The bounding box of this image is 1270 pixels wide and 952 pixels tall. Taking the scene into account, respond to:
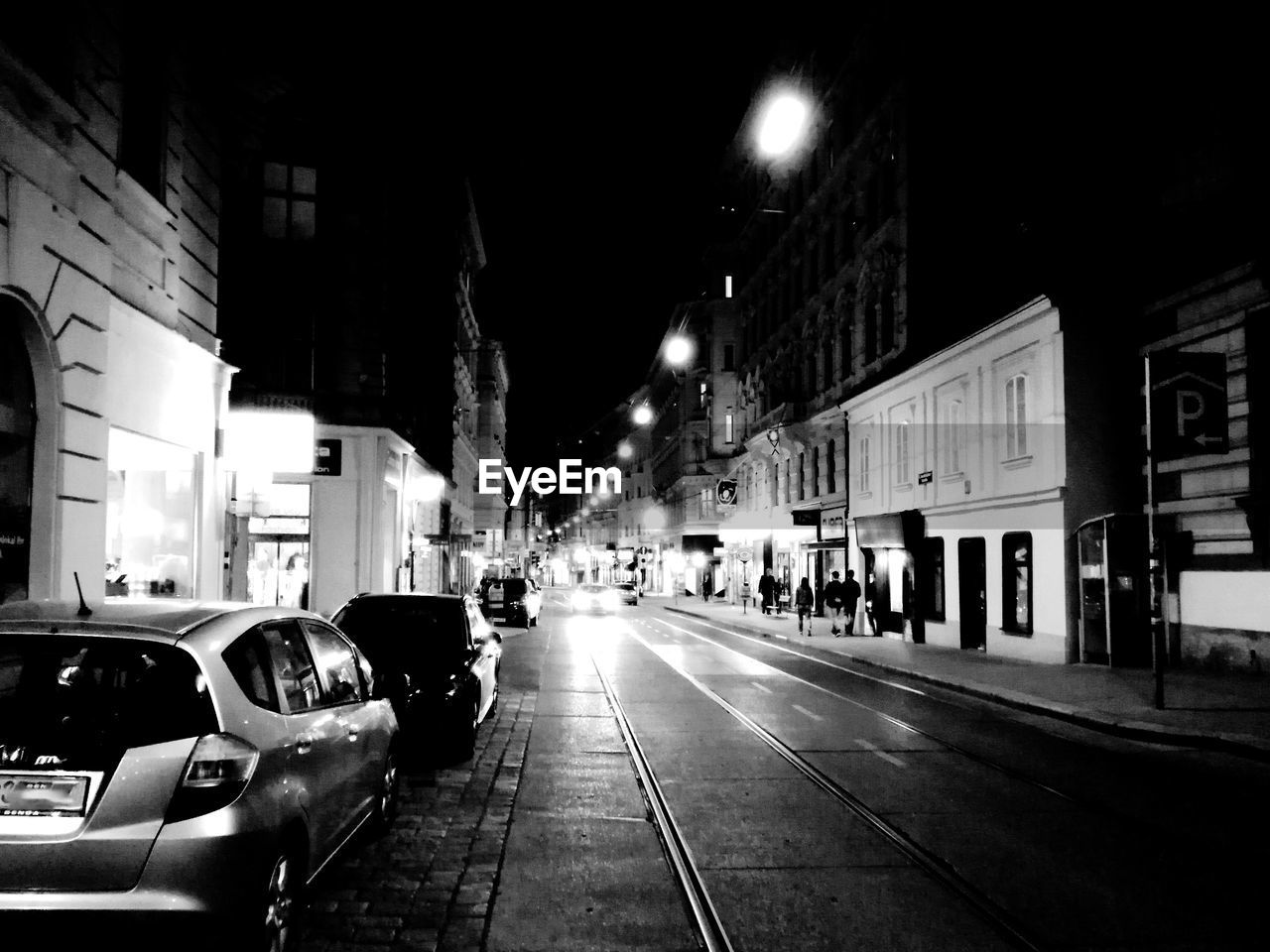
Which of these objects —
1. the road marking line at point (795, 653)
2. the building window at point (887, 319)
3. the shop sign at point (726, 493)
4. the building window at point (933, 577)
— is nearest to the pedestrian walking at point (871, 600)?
the building window at point (933, 577)

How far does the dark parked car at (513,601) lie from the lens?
119 feet

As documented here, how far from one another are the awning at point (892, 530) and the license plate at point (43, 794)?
26.3 meters

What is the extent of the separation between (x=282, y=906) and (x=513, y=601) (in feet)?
106

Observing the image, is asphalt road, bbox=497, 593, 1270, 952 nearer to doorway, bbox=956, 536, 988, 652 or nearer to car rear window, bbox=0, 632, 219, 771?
car rear window, bbox=0, 632, 219, 771

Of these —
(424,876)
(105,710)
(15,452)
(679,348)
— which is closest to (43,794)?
(105,710)

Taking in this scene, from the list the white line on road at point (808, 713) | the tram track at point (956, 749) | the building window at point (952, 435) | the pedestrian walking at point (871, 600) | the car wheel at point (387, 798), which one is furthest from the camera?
the pedestrian walking at point (871, 600)

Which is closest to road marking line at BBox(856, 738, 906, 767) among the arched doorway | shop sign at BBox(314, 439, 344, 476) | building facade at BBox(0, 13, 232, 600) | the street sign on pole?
the street sign on pole

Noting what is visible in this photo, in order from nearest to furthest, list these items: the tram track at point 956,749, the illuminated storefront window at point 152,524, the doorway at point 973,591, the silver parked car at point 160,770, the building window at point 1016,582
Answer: the silver parked car at point 160,770 → the tram track at point 956,749 → the illuminated storefront window at point 152,524 → the building window at point 1016,582 → the doorway at point 973,591

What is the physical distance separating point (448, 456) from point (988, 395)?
30.9 metres

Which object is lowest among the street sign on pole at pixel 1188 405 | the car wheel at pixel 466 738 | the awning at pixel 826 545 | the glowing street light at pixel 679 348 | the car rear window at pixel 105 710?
the car wheel at pixel 466 738

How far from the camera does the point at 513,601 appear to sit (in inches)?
1444

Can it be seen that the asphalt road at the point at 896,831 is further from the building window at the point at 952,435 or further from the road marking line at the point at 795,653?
the building window at the point at 952,435

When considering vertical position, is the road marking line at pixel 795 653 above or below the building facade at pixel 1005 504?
below

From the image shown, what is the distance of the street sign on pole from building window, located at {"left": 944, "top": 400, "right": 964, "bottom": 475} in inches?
386
